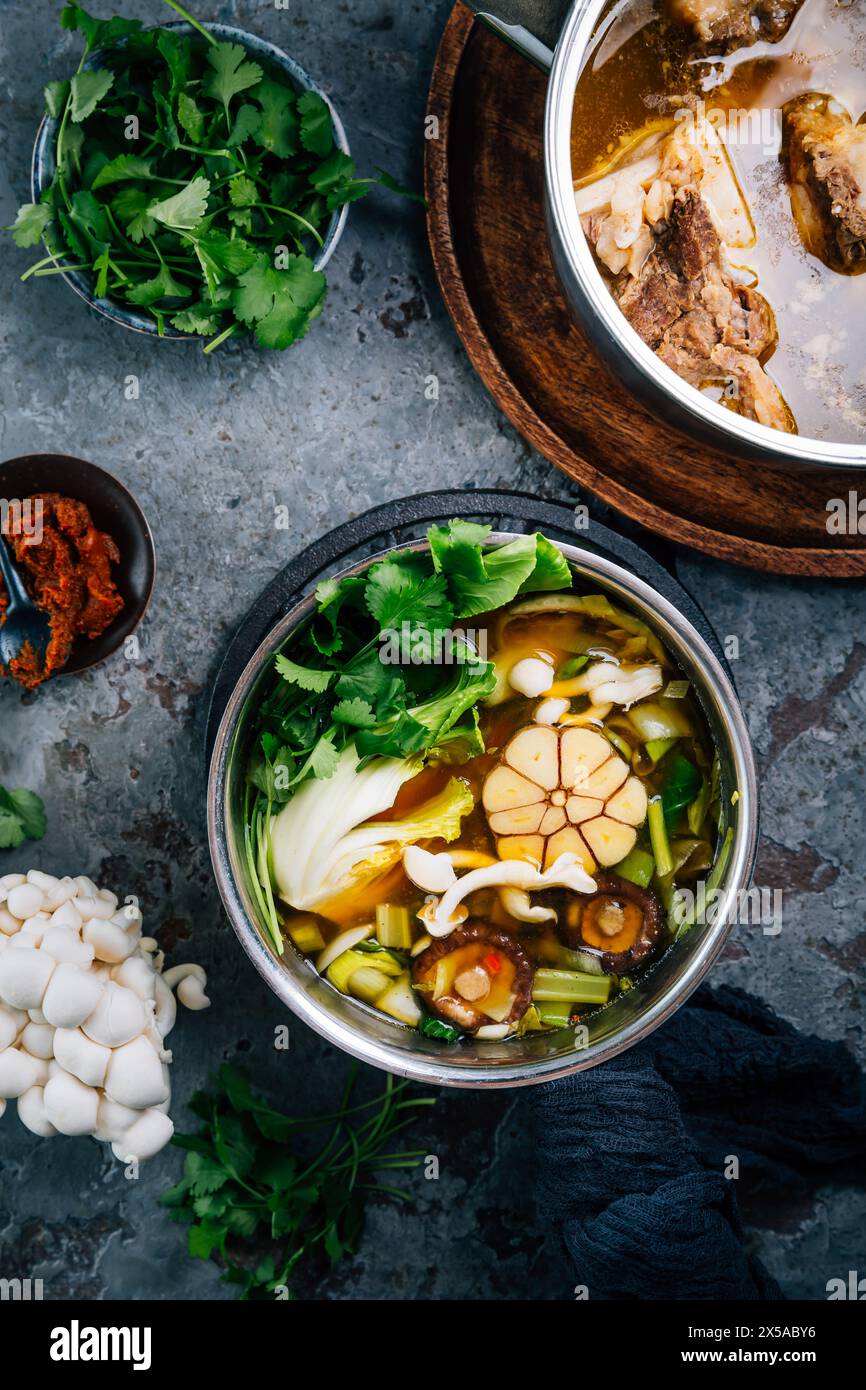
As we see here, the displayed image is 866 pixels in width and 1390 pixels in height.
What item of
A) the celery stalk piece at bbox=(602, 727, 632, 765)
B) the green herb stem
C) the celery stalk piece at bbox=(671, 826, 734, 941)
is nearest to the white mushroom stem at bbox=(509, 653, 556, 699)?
the celery stalk piece at bbox=(602, 727, 632, 765)

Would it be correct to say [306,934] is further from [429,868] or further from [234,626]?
[234,626]

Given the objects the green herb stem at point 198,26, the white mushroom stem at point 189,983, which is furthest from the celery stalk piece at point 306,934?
the green herb stem at point 198,26

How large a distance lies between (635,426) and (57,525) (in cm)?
105

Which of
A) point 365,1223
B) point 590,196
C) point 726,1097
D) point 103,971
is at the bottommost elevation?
point 365,1223

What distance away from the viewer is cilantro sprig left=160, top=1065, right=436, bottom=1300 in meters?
2.04

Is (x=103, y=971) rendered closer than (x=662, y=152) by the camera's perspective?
No

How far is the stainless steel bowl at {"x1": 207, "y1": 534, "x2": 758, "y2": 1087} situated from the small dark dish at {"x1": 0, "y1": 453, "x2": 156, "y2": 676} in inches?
15.3

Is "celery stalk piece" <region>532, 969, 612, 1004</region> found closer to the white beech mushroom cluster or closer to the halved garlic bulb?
the halved garlic bulb

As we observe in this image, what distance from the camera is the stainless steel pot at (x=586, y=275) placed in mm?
1519

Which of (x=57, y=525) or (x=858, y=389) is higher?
(x=858, y=389)

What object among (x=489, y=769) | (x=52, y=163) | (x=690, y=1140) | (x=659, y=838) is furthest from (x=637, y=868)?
(x=52, y=163)
